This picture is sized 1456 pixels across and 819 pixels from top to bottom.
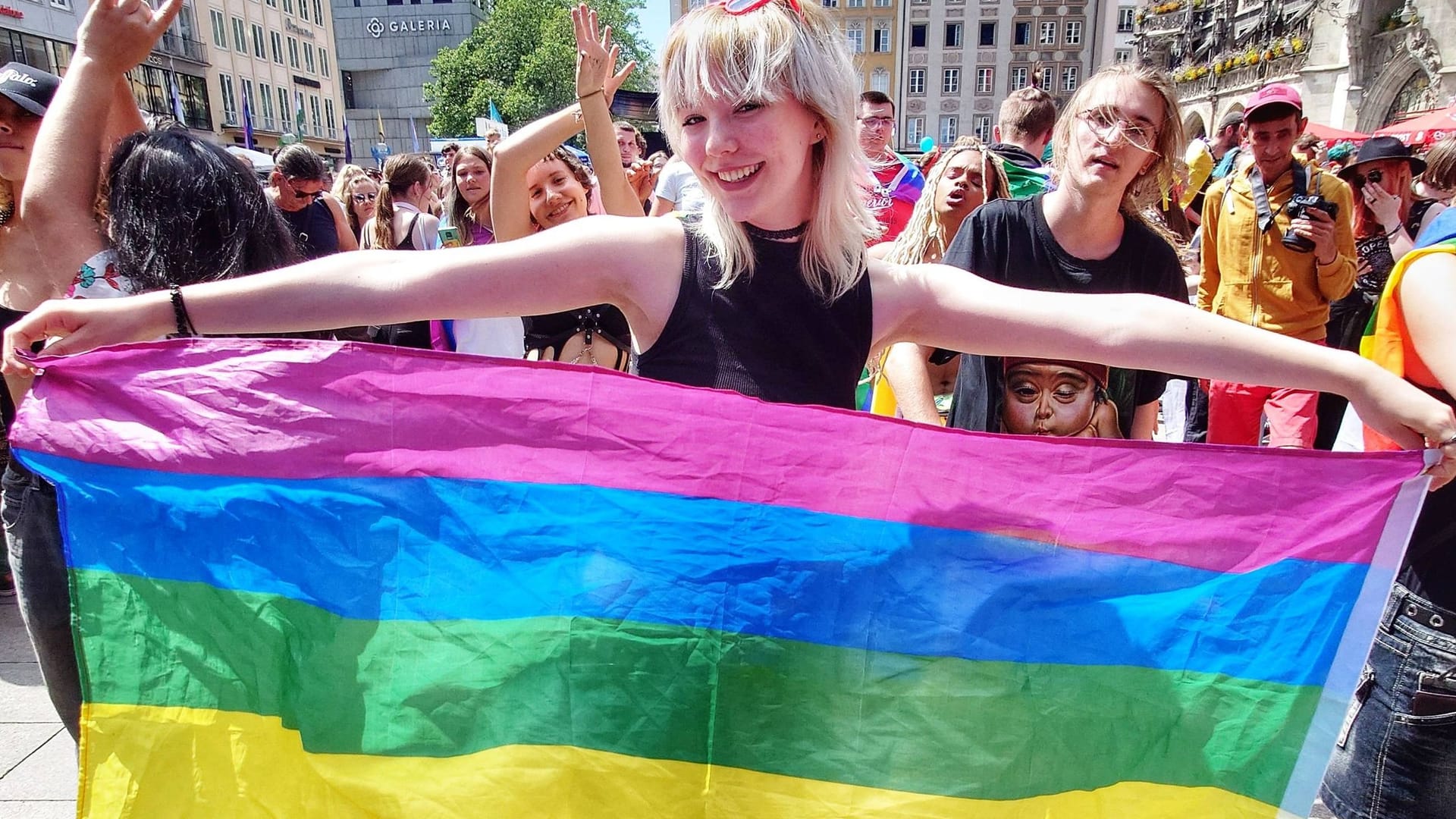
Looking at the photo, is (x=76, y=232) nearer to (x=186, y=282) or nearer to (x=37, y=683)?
(x=186, y=282)

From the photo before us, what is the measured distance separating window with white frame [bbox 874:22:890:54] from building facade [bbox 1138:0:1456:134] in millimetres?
25197

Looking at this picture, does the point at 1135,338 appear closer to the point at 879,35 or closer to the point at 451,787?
the point at 451,787

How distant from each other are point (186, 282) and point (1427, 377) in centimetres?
265

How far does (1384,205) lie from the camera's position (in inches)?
234

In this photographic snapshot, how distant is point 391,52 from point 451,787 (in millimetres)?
84673

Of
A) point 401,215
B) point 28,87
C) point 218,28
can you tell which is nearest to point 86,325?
point 28,87

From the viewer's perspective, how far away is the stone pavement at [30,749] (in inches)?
111

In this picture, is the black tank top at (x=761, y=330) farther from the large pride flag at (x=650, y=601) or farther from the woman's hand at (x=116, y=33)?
the woman's hand at (x=116, y=33)

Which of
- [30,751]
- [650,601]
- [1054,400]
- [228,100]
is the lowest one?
[30,751]

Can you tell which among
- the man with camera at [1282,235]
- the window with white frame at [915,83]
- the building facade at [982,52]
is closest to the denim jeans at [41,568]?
the man with camera at [1282,235]

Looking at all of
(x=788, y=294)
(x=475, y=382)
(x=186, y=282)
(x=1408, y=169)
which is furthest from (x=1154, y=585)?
(x=1408, y=169)

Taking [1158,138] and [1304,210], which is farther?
[1304,210]

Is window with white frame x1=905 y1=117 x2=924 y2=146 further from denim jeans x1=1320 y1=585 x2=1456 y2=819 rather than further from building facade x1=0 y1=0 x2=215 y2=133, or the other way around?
denim jeans x1=1320 y1=585 x2=1456 y2=819

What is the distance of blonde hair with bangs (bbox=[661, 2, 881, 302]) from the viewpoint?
1.60 meters
